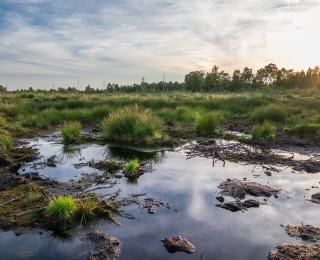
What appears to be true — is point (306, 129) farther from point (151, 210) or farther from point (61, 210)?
point (61, 210)

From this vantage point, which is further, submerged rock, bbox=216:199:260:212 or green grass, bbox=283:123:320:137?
green grass, bbox=283:123:320:137

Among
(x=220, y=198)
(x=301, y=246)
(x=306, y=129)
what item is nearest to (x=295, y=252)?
(x=301, y=246)

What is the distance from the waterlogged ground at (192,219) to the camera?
381cm

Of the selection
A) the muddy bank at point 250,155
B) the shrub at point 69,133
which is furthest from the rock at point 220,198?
the shrub at point 69,133

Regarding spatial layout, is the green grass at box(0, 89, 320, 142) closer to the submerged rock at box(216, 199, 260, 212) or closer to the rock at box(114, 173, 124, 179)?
the rock at box(114, 173, 124, 179)

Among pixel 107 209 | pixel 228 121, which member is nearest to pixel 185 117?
pixel 228 121

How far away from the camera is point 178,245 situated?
3873mm

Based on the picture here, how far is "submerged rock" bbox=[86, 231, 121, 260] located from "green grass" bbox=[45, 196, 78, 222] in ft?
1.68

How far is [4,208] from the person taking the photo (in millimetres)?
4785

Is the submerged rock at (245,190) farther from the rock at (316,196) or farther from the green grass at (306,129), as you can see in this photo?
the green grass at (306,129)

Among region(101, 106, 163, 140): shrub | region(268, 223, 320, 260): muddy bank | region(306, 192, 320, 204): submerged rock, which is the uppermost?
region(101, 106, 163, 140): shrub

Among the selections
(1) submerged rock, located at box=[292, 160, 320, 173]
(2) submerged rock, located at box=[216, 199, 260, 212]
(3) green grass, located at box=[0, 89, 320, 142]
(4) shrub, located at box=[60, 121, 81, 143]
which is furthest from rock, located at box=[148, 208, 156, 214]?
(4) shrub, located at box=[60, 121, 81, 143]

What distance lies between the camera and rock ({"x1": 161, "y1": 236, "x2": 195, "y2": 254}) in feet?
12.5

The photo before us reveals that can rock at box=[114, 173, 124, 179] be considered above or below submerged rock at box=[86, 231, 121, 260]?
above
